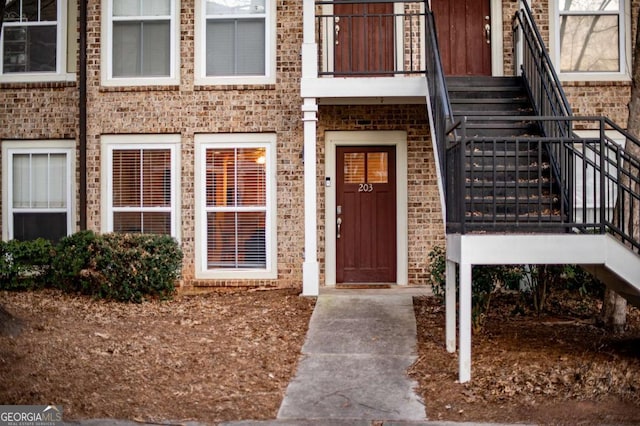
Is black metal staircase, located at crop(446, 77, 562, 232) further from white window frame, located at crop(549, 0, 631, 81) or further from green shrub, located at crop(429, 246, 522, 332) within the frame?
white window frame, located at crop(549, 0, 631, 81)

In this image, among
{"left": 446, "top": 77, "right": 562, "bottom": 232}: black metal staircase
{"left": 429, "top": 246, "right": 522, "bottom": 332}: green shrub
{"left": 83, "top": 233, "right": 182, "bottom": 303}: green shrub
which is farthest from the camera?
{"left": 83, "top": 233, "right": 182, "bottom": 303}: green shrub

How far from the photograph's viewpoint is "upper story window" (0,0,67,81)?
36.3 ft

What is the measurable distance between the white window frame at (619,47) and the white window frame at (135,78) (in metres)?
5.77

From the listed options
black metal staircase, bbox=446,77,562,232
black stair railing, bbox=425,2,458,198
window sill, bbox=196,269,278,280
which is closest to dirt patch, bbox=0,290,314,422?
window sill, bbox=196,269,278,280

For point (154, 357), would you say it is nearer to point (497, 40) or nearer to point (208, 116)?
point (208, 116)

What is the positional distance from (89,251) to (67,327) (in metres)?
2.05

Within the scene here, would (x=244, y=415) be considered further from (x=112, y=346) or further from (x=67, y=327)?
(x=67, y=327)

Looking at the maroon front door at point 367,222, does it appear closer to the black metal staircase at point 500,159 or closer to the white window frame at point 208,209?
the white window frame at point 208,209

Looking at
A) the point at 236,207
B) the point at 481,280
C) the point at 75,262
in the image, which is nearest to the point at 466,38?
the point at 236,207

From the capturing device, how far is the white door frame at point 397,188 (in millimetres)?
10531

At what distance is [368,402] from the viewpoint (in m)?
5.66

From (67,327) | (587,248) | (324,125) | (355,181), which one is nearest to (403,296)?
(355,181)

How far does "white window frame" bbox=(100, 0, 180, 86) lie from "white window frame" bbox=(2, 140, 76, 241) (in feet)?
4.13

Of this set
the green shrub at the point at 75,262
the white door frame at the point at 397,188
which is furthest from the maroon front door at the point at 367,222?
the green shrub at the point at 75,262
